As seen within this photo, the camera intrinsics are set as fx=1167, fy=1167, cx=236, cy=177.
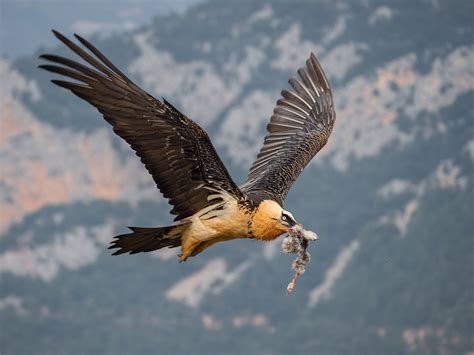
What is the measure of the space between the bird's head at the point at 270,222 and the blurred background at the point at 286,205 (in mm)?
89722

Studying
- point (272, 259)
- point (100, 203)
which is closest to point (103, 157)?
point (100, 203)

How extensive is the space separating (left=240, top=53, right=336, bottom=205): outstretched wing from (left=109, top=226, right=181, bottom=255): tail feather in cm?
169

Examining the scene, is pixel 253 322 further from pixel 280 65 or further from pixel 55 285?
pixel 280 65

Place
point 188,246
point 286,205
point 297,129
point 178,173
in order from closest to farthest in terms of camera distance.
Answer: point 178,173 → point 188,246 → point 297,129 → point 286,205

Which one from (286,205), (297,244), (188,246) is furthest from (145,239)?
(286,205)

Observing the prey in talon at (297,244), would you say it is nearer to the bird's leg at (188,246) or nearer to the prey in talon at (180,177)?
the prey in talon at (180,177)

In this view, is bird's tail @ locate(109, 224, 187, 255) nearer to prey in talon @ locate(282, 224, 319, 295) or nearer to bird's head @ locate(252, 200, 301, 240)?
bird's head @ locate(252, 200, 301, 240)

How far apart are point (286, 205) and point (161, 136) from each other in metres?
113

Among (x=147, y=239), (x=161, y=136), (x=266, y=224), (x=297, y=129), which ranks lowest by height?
(x=266, y=224)

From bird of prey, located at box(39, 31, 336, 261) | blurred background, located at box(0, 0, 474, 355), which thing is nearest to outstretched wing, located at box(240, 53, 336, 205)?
bird of prey, located at box(39, 31, 336, 261)

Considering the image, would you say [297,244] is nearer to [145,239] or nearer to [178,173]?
[178,173]

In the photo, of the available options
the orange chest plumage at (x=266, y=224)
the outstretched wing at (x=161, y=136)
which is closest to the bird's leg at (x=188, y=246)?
the outstretched wing at (x=161, y=136)

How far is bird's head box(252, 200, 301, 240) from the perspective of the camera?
552 inches

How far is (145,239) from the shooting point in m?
15.1
